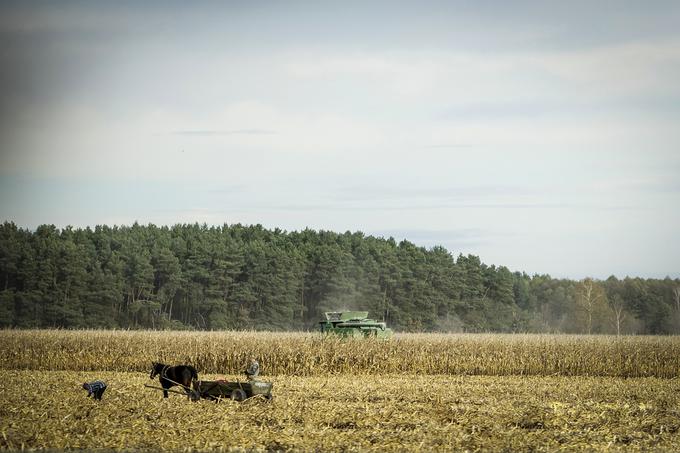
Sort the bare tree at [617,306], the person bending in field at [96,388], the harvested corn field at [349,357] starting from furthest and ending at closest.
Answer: the bare tree at [617,306], the harvested corn field at [349,357], the person bending in field at [96,388]

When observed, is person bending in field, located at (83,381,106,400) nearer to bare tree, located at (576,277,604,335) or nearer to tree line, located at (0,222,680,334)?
tree line, located at (0,222,680,334)

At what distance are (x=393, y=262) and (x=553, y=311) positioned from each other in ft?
83.8

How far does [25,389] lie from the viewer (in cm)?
2106

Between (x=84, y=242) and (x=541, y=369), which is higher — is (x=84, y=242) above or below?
above

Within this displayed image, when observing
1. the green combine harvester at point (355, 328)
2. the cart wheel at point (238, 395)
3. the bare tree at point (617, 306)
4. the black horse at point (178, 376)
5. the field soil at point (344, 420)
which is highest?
the bare tree at point (617, 306)

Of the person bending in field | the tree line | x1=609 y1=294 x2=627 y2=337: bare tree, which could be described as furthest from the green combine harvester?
x1=609 y1=294 x2=627 y2=337: bare tree

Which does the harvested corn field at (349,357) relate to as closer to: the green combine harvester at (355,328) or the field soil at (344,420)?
the green combine harvester at (355,328)

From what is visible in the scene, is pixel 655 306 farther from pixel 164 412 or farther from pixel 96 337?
pixel 164 412

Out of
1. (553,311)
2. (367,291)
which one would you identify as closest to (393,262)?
(367,291)

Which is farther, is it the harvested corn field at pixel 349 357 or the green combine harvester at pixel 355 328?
the green combine harvester at pixel 355 328

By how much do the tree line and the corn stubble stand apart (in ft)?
115

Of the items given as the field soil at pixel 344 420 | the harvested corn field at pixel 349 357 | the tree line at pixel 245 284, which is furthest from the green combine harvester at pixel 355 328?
the tree line at pixel 245 284

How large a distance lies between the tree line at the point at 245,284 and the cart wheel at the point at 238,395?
171 ft

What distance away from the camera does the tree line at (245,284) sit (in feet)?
227
